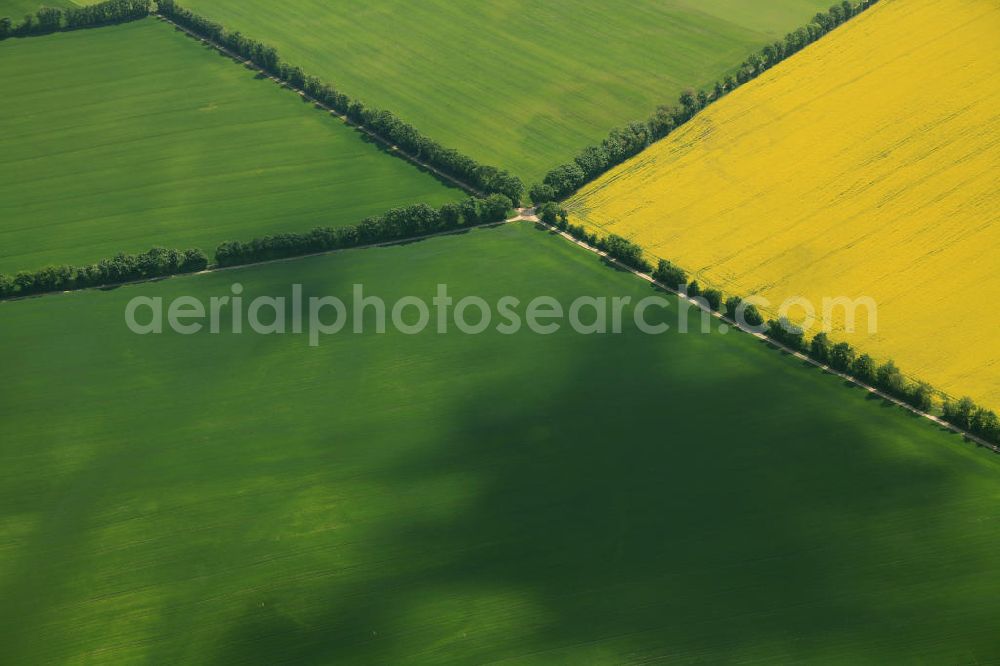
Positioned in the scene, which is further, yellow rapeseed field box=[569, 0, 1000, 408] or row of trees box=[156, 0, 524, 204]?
row of trees box=[156, 0, 524, 204]

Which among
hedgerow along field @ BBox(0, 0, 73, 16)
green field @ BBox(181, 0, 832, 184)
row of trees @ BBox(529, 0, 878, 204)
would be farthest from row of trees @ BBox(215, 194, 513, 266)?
hedgerow along field @ BBox(0, 0, 73, 16)

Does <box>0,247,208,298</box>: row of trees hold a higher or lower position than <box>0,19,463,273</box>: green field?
lower

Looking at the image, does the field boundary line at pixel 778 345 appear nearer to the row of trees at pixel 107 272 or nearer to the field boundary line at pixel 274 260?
the field boundary line at pixel 274 260

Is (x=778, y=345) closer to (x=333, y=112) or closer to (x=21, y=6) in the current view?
(x=333, y=112)

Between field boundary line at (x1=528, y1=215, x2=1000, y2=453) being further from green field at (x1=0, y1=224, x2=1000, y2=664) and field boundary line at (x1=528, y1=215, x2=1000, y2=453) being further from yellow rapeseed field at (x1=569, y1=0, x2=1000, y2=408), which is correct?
yellow rapeseed field at (x1=569, y1=0, x2=1000, y2=408)

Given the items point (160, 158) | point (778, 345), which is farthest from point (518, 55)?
point (778, 345)

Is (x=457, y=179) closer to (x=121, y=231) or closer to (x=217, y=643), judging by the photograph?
(x=121, y=231)

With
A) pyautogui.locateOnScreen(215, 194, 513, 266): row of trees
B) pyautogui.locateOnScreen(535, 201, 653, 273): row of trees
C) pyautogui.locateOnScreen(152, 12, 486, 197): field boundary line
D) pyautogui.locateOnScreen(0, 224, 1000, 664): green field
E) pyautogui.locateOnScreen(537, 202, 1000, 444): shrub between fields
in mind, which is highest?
pyautogui.locateOnScreen(152, 12, 486, 197): field boundary line
